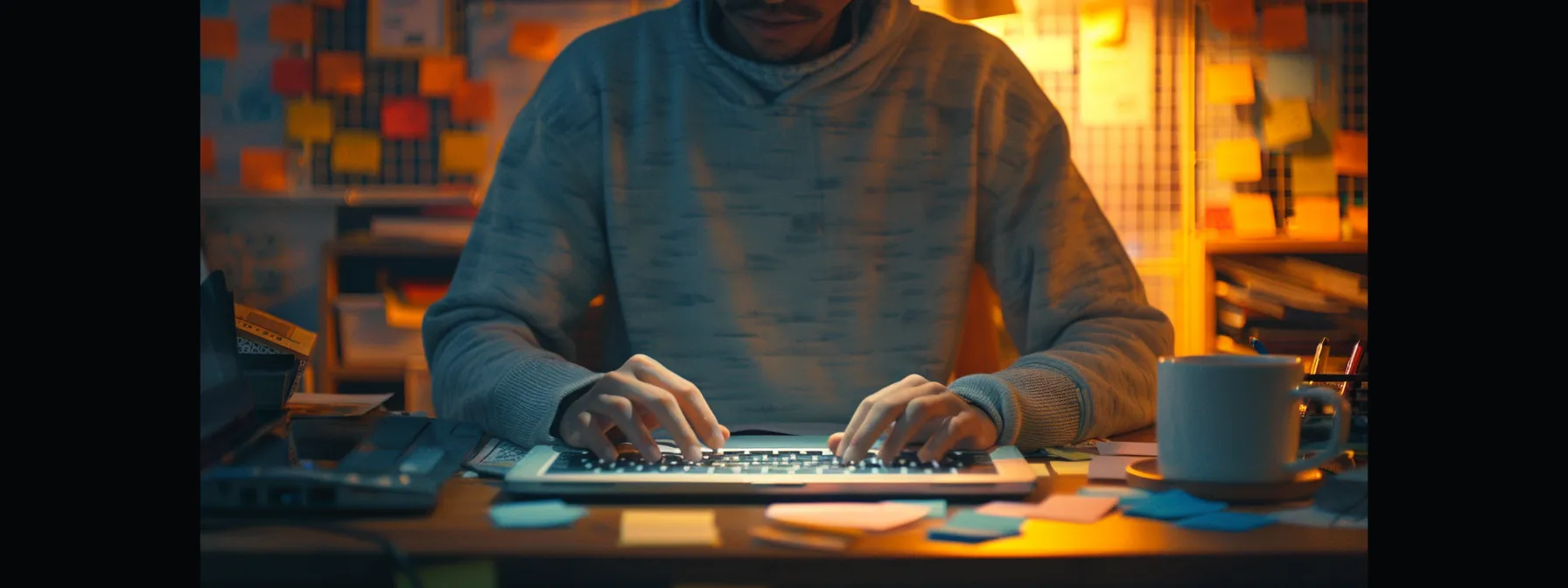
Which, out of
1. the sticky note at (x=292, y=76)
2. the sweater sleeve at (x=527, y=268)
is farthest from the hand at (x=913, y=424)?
the sticky note at (x=292, y=76)

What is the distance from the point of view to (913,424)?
0.77 m

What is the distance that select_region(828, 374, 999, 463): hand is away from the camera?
0.76 metres

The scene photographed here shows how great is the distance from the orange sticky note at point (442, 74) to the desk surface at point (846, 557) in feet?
8.16

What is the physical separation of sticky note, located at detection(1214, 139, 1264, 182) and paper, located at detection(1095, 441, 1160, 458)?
6.82ft

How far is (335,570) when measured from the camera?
589 millimetres

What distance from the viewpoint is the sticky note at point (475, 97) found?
2969 millimetres

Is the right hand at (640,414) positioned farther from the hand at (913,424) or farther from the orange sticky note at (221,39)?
the orange sticky note at (221,39)

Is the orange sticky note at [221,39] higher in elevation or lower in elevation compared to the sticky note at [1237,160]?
higher

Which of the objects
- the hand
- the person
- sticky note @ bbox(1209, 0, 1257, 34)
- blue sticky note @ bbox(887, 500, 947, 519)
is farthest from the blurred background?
blue sticky note @ bbox(887, 500, 947, 519)

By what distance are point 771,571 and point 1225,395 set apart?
286 mm

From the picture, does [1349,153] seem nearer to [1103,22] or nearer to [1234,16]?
[1234,16]

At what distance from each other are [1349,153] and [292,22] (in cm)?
253

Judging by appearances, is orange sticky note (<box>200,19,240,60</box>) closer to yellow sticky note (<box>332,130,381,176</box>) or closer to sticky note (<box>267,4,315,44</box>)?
sticky note (<box>267,4,315,44</box>)
